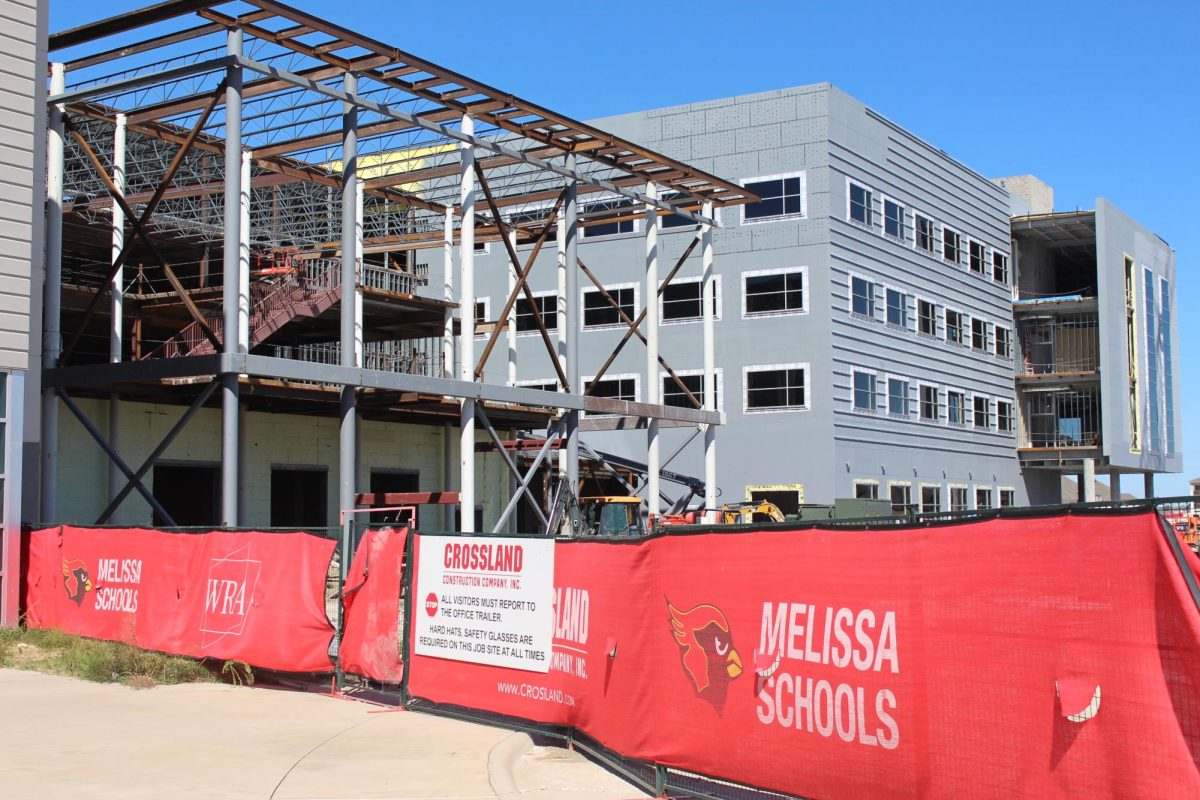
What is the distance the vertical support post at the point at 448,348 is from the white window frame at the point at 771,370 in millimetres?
13067

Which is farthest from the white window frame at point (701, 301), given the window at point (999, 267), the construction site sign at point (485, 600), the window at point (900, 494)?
the construction site sign at point (485, 600)

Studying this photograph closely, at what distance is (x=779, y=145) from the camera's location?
162ft

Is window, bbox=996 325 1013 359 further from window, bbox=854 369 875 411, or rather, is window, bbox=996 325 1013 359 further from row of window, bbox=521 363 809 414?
row of window, bbox=521 363 809 414

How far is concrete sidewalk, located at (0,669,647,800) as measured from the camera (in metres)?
10.0

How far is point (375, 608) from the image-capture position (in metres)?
14.6

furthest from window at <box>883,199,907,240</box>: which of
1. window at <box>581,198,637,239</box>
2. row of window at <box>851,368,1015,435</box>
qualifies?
window at <box>581,198,637,239</box>

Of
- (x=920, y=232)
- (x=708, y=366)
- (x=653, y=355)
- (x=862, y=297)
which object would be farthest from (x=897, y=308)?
(x=653, y=355)

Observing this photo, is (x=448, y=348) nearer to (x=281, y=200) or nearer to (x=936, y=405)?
(x=281, y=200)

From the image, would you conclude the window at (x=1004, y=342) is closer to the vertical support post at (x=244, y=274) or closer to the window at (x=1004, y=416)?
the window at (x=1004, y=416)

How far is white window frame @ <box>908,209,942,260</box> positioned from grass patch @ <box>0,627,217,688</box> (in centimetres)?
4496

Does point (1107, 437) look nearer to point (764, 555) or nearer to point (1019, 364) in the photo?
point (1019, 364)

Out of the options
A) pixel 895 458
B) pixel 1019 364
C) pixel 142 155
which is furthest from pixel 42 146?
pixel 1019 364

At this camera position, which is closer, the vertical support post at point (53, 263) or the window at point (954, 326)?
the vertical support post at point (53, 263)

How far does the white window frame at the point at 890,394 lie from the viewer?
52.4 m
